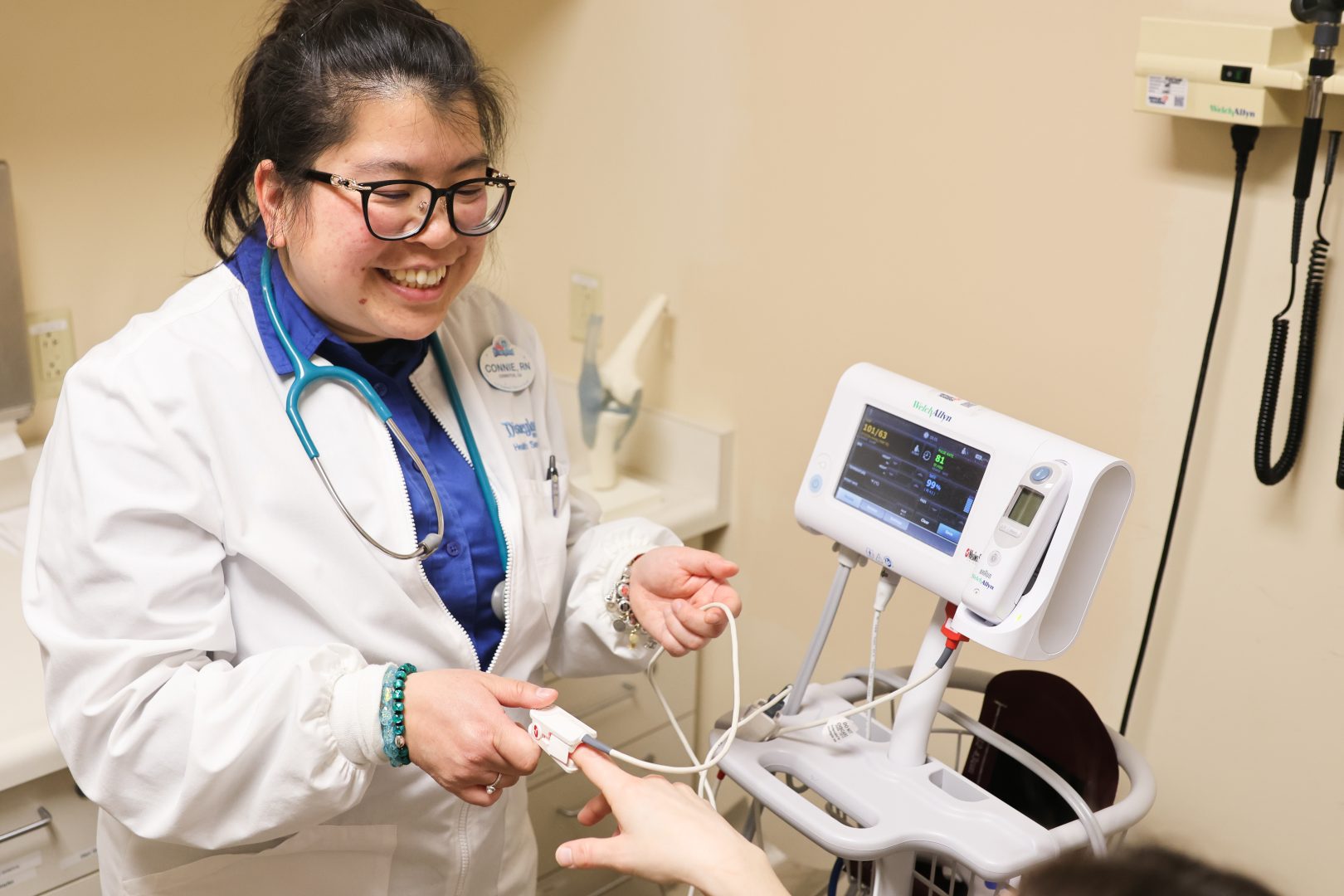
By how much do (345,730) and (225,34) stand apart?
1373mm

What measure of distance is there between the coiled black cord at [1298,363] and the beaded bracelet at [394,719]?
94cm

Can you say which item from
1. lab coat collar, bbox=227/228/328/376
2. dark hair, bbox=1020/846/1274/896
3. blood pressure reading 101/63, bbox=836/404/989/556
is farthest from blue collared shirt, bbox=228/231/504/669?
dark hair, bbox=1020/846/1274/896

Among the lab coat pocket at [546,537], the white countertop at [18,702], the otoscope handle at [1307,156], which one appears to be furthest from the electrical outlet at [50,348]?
the otoscope handle at [1307,156]

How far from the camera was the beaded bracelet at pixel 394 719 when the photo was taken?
1033mm

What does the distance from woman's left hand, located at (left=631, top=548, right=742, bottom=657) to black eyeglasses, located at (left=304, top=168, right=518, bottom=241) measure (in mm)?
394

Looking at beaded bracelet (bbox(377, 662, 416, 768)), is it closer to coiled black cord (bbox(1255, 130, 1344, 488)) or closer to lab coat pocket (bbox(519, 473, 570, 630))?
lab coat pocket (bbox(519, 473, 570, 630))

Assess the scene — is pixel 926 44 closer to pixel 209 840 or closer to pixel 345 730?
pixel 345 730

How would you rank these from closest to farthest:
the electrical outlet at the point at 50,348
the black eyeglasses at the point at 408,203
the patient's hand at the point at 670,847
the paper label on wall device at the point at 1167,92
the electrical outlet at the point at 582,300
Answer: the patient's hand at the point at 670,847, the black eyeglasses at the point at 408,203, the paper label on wall device at the point at 1167,92, the electrical outlet at the point at 50,348, the electrical outlet at the point at 582,300

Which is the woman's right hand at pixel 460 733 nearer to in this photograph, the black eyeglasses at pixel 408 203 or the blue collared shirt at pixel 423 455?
the blue collared shirt at pixel 423 455

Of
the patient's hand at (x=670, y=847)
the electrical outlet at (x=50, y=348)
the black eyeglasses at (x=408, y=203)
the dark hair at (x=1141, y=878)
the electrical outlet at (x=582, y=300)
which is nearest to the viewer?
the dark hair at (x=1141, y=878)

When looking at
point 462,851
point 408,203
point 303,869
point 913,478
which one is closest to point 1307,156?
point 913,478

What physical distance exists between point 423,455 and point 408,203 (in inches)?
10.2

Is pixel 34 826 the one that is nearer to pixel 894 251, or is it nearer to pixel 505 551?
pixel 505 551

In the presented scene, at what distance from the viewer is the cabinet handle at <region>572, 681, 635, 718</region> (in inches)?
76.1
